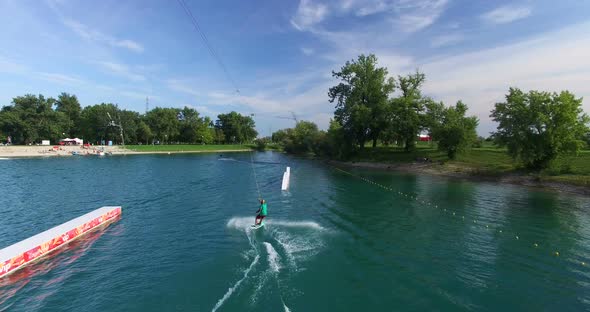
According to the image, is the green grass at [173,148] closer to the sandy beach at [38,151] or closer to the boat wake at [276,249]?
the sandy beach at [38,151]

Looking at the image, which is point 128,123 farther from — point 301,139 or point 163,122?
point 301,139

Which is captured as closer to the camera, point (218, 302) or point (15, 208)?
point (218, 302)

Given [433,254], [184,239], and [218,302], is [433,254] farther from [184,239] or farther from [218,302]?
[184,239]

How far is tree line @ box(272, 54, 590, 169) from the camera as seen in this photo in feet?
161

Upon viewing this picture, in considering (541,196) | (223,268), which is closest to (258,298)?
(223,268)

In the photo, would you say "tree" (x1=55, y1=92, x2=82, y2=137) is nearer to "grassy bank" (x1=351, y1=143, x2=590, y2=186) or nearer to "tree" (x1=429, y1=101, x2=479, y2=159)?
"grassy bank" (x1=351, y1=143, x2=590, y2=186)

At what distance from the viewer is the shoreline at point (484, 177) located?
140ft

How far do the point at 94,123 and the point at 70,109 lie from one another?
17089mm

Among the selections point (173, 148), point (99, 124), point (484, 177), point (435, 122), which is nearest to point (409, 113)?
point (435, 122)

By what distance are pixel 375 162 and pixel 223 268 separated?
68.4 m

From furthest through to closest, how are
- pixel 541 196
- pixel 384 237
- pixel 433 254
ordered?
1. pixel 541 196
2. pixel 384 237
3. pixel 433 254

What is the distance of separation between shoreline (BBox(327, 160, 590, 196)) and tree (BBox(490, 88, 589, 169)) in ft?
13.6

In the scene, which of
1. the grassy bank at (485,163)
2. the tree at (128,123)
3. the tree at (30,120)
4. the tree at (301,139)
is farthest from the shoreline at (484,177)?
the tree at (30,120)

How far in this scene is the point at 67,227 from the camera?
21219mm
